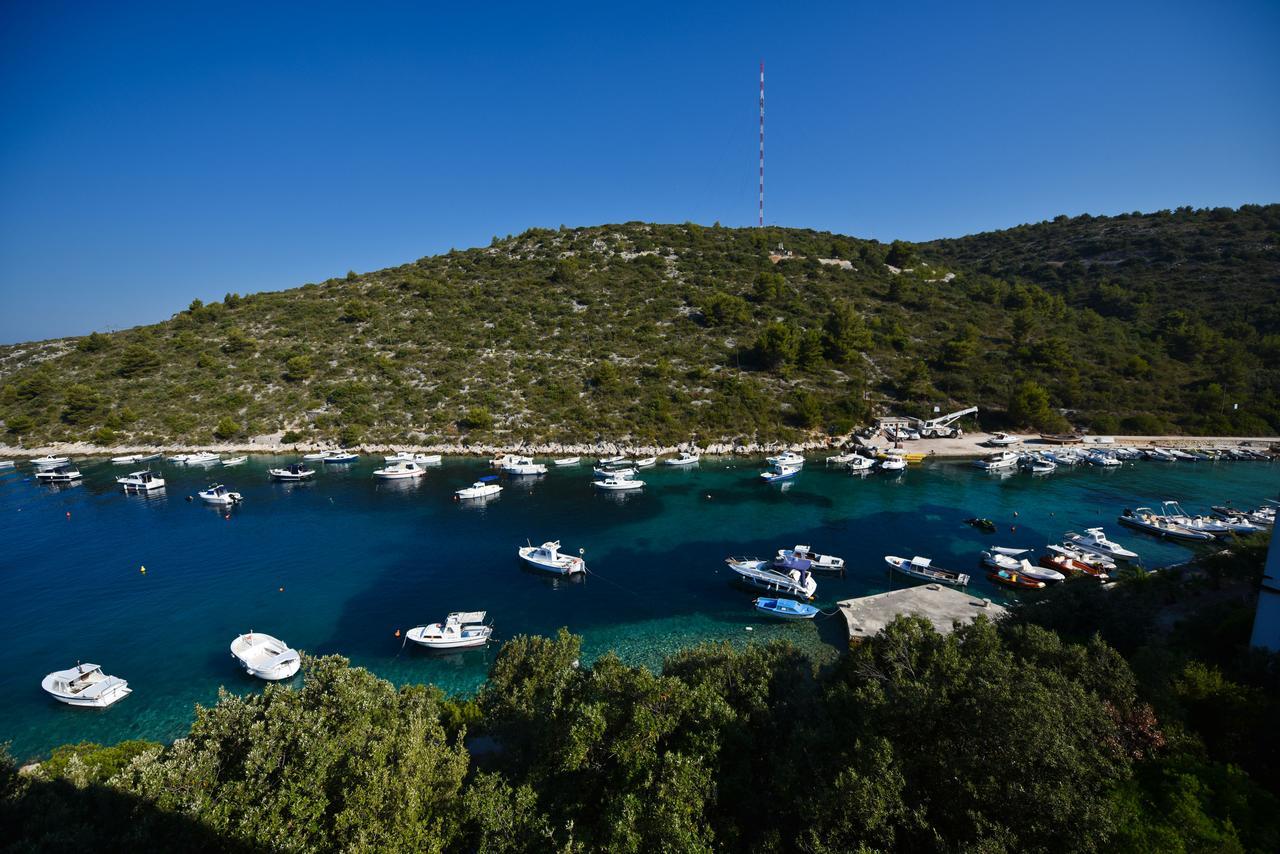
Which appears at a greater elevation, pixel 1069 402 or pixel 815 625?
pixel 1069 402

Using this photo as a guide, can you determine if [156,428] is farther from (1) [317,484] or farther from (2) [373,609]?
(2) [373,609]

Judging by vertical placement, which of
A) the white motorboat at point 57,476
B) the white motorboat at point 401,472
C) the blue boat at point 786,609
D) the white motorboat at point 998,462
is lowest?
the blue boat at point 786,609

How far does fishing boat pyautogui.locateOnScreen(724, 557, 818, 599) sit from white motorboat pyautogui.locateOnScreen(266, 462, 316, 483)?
48637 millimetres

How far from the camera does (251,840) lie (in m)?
9.52

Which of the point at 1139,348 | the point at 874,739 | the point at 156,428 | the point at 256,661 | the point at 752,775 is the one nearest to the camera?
the point at 874,739

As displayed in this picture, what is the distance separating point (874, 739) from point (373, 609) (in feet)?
93.0

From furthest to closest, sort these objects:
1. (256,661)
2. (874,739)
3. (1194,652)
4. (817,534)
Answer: (817,534)
(256,661)
(1194,652)
(874,739)

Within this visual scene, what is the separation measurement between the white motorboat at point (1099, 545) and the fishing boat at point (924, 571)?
10.5 m

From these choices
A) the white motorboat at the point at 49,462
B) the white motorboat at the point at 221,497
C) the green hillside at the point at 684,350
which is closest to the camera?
the white motorboat at the point at 221,497

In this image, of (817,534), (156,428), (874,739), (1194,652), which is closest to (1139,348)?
(817,534)

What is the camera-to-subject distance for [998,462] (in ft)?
181

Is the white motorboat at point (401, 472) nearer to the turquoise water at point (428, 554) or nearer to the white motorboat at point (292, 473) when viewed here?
the turquoise water at point (428, 554)

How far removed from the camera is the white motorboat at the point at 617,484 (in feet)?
165

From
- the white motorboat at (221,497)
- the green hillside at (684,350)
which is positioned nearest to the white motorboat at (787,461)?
the green hillside at (684,350)
